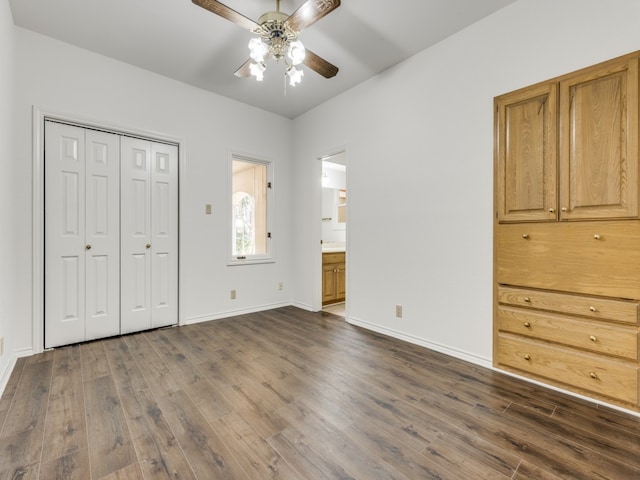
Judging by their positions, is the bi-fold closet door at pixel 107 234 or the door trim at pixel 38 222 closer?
the door trim at pixel 38 222

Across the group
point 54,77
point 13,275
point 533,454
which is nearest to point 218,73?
point 54,77

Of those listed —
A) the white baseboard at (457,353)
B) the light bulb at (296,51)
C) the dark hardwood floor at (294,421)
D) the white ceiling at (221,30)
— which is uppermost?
the white ceiling at (221,30)

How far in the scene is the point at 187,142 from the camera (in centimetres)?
363

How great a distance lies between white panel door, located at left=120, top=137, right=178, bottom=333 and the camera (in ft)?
10.6

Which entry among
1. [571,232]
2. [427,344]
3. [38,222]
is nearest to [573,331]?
[571,232]

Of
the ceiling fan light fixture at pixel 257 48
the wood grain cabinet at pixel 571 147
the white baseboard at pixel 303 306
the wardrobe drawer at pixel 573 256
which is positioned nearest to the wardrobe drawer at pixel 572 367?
the wardrobe drawer at pixel 573 256

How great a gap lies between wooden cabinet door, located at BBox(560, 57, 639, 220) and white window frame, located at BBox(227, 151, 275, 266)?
11.0ft

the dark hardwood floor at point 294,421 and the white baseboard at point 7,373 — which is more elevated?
the white baseboard at point 7,373

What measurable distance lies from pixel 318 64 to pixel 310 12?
57 centimetres

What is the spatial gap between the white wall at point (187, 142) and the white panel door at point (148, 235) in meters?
0.13

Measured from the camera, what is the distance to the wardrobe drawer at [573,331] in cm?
184

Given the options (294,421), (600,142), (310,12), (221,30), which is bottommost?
(294,421)

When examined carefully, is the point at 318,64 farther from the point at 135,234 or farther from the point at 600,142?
the point at 135,234

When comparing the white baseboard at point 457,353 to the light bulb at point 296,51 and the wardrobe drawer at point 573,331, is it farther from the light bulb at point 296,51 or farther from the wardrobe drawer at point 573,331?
the light bulb at point 296,51
